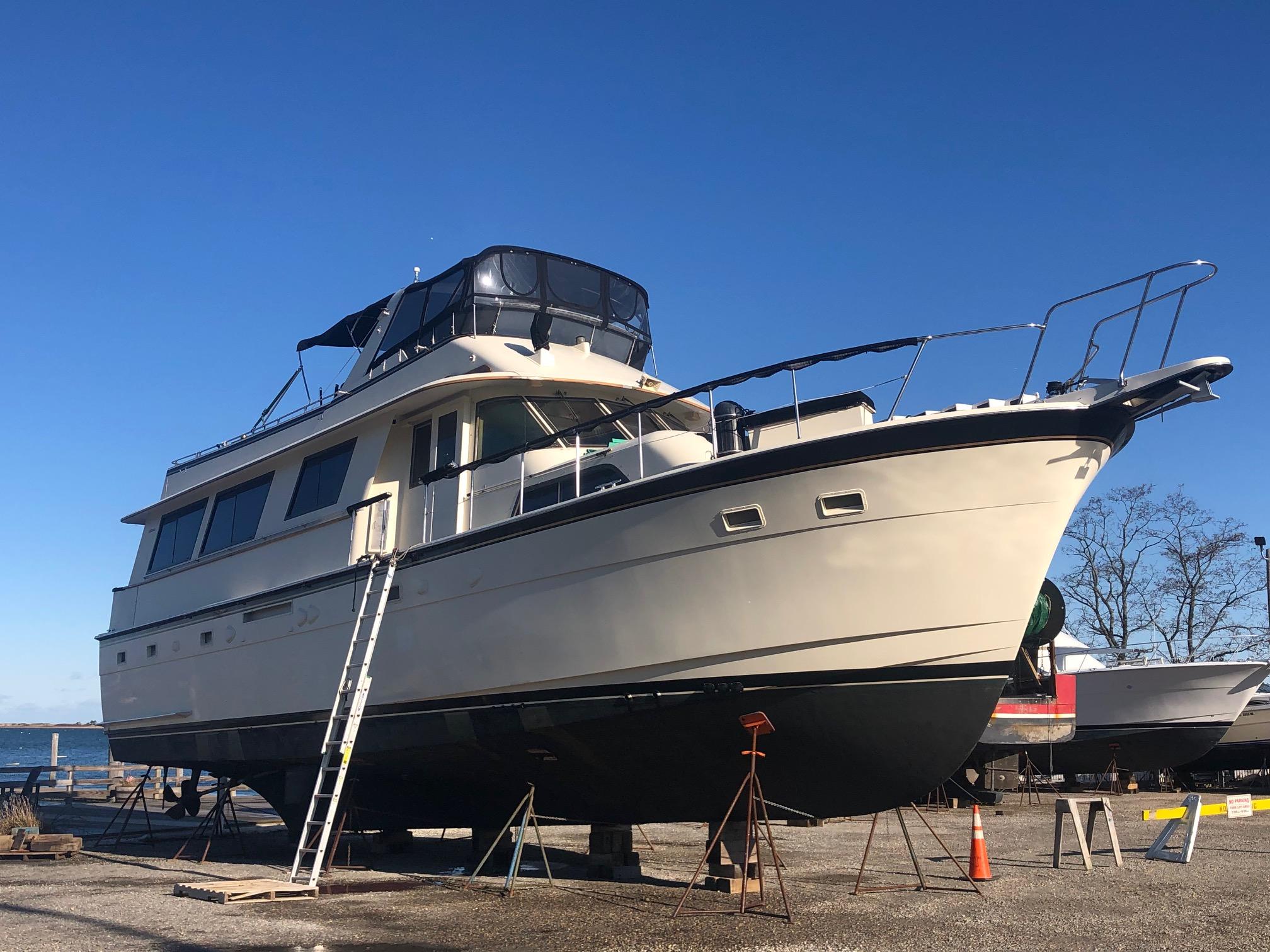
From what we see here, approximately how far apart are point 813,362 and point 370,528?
4620mm

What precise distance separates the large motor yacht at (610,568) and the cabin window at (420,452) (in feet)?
0.08

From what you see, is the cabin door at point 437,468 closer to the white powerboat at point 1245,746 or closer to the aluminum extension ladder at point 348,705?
the aluminum extension ladder at point 348,705

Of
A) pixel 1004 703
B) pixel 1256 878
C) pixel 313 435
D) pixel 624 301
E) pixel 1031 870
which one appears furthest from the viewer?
pixel 1004 703

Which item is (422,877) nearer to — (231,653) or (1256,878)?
(231,653)

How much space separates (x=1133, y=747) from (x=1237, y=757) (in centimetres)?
471

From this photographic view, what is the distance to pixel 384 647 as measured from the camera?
916cm

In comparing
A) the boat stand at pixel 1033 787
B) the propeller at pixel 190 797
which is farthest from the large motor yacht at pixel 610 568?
the boat stand at pixel 1033 787

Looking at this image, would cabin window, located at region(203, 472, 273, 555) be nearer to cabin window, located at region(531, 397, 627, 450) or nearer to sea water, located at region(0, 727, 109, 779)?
cabin window, located at region(531, 397, 627, 450)

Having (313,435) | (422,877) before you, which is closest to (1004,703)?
(422,877)

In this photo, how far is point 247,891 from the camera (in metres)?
7.70

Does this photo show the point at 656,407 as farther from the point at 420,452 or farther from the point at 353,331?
the point at 353,331

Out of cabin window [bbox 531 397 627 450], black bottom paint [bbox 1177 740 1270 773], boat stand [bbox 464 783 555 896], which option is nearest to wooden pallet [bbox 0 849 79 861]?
boat stand [bbox 464 783 555 896]

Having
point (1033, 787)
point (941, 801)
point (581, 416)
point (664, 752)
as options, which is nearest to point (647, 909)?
point (664, 752)

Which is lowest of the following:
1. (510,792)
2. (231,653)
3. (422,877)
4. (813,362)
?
(422,877)
